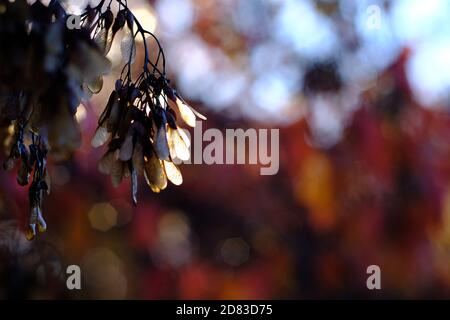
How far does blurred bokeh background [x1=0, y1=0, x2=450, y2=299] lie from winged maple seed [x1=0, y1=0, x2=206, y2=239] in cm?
193

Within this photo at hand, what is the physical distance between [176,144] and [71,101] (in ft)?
0.91

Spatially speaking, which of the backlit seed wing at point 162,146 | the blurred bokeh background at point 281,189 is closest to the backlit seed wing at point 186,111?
the backlit seed wing at point 162,146

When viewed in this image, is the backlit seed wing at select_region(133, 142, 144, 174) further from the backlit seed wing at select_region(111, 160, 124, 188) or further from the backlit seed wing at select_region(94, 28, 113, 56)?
the backlit seed wing at select_region(94, 28, 113, 56)

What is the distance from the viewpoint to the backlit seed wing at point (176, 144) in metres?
0.89

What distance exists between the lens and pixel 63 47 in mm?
652

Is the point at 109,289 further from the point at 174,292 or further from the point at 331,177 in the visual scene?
the point at 331,177

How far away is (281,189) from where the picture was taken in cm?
309

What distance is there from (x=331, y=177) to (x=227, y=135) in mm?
553

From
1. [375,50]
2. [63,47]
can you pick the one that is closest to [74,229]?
[375,50]

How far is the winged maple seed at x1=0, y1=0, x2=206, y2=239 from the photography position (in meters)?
0.62

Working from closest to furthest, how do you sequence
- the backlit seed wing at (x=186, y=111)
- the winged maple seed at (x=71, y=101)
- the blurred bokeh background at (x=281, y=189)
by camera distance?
the winged maple seed at (x=71, y=101)
the backlit seed wing at (x=186, y=111)
the blurred bokeh background at (x=281, y=189)

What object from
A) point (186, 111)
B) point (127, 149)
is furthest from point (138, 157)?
point (186, 111)

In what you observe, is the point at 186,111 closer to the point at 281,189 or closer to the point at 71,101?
the point at 71,101

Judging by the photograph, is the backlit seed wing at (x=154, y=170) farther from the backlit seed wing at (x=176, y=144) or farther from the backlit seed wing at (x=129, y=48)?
the backlit seed wing at (x=129, y=48)
